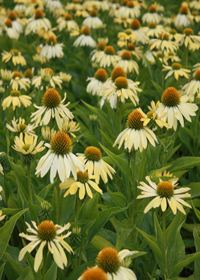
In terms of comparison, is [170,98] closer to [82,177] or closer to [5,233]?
[82,177]

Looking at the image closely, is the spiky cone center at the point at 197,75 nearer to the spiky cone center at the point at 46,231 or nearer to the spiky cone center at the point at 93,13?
the spiky cone center at the point at 46,231

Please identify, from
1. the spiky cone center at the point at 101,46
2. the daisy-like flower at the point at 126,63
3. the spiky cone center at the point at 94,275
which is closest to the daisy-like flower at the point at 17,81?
the daisy-like flower at the point at 126,63

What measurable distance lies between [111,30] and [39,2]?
1.36m

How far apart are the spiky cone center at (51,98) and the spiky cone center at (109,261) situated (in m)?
1.19

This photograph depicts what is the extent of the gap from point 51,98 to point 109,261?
1230 millimetres

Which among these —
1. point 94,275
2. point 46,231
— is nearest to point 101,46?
point 46,231

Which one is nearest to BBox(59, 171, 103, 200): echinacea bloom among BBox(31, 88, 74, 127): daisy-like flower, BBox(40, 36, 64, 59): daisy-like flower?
BBox(31, 88, 74, 127): daisy-like flower

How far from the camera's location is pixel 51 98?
7.10 feet

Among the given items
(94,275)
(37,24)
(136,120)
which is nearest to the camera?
(94,275)

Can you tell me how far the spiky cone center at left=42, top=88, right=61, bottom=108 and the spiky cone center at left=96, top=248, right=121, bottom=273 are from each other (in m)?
1.19

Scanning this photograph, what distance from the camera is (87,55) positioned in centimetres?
496

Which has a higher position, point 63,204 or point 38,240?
point 38,240

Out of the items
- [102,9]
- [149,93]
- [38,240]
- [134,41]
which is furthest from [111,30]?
[38,240]

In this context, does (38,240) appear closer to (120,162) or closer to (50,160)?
(50,160)
